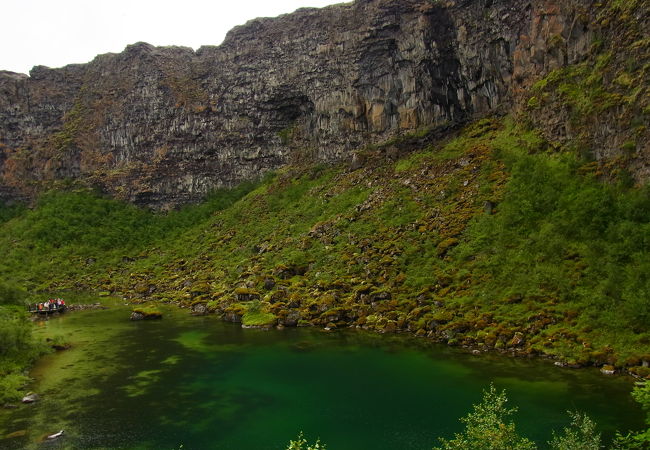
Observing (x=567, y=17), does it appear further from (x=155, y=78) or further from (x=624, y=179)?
(x=155, y=78)

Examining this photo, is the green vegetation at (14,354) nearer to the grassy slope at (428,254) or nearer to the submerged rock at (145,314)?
the submerged rock at (145,314)

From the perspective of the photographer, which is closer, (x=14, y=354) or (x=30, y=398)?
(x=30, y=398)

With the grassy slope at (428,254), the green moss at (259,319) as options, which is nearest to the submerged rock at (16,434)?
the green moss at (259,319)

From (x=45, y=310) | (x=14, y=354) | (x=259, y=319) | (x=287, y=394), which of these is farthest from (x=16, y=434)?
(x=45, y=310)

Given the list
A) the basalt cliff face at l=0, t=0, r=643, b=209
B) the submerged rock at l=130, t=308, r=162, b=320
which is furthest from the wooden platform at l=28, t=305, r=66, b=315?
the basalt cliff face at l=0, t=0, r=643, b=209

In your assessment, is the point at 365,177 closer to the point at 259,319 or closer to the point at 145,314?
the point at 259,319

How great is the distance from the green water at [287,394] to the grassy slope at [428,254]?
4.28 m

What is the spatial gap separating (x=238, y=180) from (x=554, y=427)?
300ft

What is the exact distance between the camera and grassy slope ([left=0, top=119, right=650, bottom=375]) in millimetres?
34781

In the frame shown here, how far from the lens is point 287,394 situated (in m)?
29.7

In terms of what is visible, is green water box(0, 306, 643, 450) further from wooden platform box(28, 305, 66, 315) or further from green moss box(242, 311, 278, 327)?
wooden platform box(28, 305, 66, 315)

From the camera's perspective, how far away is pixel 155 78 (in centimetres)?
11694

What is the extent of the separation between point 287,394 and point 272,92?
8276 cm

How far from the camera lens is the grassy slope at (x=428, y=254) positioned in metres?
34.8
